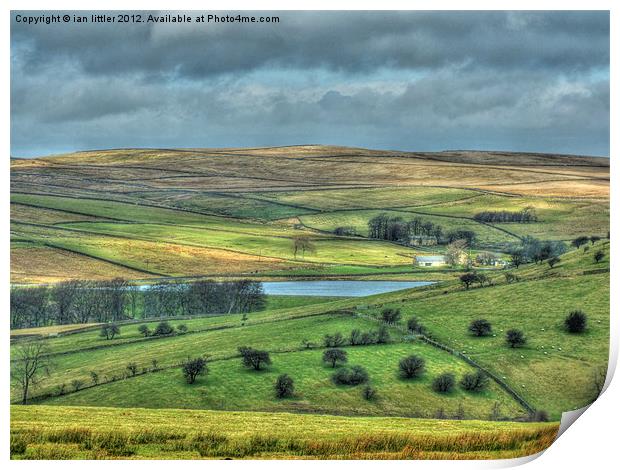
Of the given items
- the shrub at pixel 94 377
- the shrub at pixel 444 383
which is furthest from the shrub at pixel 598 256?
the shrub at pixel 94 377

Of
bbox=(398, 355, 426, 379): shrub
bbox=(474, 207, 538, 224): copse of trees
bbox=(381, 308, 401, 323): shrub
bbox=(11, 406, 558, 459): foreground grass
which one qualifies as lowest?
bbox=(11, 406, 558, 459): foreground grass

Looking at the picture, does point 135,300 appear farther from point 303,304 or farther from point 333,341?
point 333,341

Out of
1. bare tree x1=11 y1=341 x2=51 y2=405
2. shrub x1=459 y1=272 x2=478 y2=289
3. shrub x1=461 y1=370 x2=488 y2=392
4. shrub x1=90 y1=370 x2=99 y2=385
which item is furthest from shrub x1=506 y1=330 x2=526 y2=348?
bare tree x1=11 y1=341 x2=51 y2=405

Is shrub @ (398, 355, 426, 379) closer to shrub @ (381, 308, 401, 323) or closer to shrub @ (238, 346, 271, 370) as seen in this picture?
shrub @ (381, 308, 401, 323)

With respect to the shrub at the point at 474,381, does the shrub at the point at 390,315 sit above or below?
above

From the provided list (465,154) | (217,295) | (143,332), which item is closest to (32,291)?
(143,332)

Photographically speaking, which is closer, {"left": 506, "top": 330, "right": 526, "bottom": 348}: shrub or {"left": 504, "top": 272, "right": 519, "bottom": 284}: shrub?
{"left": 506, "top": 330, "right": 526, "bottom": 348}: shrub

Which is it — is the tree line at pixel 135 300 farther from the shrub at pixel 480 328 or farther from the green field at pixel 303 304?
the shrub at pixel 480 328
